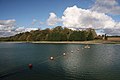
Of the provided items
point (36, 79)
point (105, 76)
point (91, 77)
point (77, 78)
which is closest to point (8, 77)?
point (36, 79)

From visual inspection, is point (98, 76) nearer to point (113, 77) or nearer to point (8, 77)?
point (113, 77)

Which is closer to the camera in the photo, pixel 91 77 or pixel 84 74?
pixel 91 77

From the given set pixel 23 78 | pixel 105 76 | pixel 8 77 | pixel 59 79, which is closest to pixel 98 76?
pixel 105 76

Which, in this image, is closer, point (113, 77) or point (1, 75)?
point (113, 77)

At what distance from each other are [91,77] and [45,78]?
10783 millimetres

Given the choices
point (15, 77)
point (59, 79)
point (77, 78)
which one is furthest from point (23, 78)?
point (77, 78)

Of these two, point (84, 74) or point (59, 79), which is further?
point (84, 74)

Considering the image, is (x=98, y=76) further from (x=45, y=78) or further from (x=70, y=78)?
(x=45, y=78)

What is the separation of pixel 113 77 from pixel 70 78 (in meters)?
10.3

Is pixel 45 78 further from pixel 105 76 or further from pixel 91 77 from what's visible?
pixel 105 76

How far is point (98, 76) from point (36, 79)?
581 inches

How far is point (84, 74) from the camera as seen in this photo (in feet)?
146

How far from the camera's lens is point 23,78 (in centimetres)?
4206

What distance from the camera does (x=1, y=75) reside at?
45.2m
